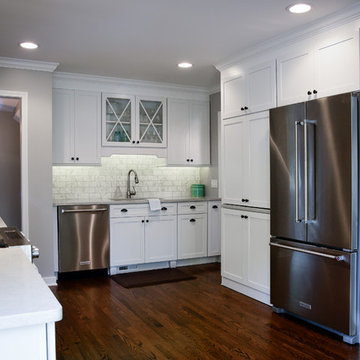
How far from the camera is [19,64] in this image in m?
4.43

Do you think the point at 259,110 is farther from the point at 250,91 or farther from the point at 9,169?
the point at 9,169

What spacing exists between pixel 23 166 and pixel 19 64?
1.11 meters

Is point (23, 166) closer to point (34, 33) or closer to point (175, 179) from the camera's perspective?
point (34, 33)

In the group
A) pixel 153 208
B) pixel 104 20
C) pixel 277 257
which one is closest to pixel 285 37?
pixel 104 20

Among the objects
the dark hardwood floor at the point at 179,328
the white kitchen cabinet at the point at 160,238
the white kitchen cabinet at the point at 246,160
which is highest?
the white kitchen cabinet at the point at 246,160

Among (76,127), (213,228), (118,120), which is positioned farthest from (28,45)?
(213,228)

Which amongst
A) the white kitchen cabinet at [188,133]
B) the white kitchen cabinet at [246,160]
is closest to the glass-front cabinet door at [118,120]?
the white kitchen cabinet at [188,133]

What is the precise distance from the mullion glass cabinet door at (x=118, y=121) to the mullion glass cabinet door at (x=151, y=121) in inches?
6.1

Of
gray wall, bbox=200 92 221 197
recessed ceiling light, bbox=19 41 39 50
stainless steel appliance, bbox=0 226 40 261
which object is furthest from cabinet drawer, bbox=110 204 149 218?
stainless steel appliance, bbox=0 226 40 261

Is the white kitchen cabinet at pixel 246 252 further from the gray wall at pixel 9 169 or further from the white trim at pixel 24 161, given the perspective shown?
the gray wall at pixel 9 169

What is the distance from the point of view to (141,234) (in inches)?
204

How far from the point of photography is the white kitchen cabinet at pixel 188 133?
5.71 metres

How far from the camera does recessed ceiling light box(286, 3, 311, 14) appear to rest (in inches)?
117

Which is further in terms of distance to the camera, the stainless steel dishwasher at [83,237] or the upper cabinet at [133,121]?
the upper cabinet at [133,121]
